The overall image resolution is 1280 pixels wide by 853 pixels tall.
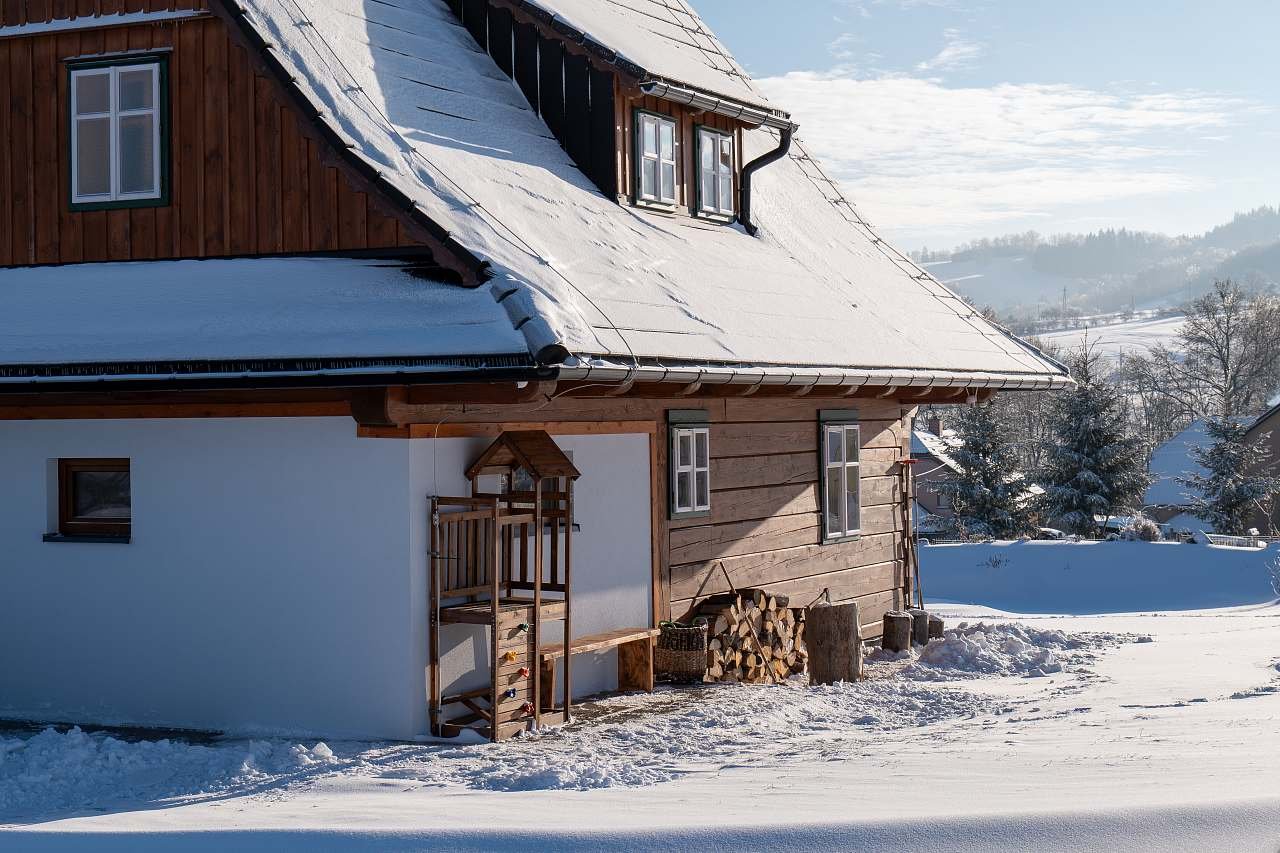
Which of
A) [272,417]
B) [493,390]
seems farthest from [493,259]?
[272,417]

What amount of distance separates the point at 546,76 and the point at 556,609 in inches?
232

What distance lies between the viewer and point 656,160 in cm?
1453

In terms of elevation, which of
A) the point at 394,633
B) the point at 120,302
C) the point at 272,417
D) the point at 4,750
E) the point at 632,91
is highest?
the point at 632,91

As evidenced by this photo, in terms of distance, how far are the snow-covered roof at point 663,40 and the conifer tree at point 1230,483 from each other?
29173mm

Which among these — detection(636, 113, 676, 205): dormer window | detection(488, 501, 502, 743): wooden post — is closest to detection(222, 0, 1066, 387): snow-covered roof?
detection(636, 113, 676, 205): dormer window

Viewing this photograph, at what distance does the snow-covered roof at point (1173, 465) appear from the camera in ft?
186

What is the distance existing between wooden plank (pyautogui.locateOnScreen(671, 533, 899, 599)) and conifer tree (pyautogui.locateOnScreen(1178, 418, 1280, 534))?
91.5ft

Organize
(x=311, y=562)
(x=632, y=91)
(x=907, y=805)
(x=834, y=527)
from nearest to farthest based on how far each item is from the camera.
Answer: (x=907, y=805)
(x=311, y=562)
(x=632, y=91)
(x=834, y=527)

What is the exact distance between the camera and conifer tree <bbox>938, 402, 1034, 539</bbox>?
41.2 meters

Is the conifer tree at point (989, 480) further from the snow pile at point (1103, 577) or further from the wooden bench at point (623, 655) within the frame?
the wooden bench at point (623, 655)

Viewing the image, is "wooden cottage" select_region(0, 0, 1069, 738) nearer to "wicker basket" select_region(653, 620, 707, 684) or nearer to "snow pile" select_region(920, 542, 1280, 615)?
"wicker basket" select_region(653, 620, 707, 684)

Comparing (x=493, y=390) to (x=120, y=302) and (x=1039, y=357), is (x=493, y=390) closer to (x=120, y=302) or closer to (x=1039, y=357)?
(x=120, y=302)

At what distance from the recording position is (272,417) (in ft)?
35.4

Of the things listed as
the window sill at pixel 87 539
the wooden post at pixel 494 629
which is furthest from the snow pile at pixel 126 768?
the window sill at pixel 87 539
